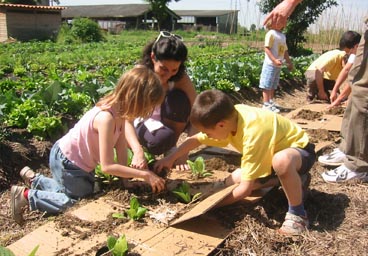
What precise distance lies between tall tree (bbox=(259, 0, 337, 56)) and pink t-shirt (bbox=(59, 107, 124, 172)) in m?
16.6

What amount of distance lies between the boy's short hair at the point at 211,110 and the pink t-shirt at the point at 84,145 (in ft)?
2.29

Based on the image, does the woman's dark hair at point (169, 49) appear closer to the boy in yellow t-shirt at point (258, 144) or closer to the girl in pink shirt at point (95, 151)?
the girl in pink shirt at point (95, 151)

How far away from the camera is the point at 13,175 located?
3.80 m

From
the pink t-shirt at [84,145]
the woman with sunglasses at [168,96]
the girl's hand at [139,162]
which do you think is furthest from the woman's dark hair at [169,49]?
the girl's hand at [139,162]

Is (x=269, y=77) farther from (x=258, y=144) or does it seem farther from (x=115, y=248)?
(x=115, y=248)

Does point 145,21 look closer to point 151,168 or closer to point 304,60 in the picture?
point 304,60

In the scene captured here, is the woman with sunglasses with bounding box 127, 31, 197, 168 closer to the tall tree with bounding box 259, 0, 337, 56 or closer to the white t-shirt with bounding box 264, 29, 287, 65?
the white t-shirt with bounding box 264, 29, 287, 65

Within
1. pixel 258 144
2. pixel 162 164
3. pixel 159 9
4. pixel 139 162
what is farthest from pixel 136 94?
pixel 159 9

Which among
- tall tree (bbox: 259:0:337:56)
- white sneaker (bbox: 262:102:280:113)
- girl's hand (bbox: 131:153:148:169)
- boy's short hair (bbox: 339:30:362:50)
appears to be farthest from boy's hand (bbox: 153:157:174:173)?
tall tree (bbox: 259:0:337:56)

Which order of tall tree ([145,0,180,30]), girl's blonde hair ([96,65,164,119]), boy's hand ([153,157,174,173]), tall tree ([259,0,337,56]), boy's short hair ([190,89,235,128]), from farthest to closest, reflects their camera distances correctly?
tall tree ([145,0,180,30]) → tall tree ([259,0,337,56]) → boy's hand ([153,157,174,173]) → girl's blonde hair ([96,65,164,119]) → boy's short hair ([190,89,235,128])

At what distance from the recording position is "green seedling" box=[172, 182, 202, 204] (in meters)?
2.90

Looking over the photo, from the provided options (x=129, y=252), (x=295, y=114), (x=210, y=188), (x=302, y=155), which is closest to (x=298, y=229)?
(x=302, y=155)

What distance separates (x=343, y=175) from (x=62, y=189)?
231 cm

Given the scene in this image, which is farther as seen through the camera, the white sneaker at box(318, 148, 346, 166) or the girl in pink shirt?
the white sneaker at box(318, 148, 346, 166)
